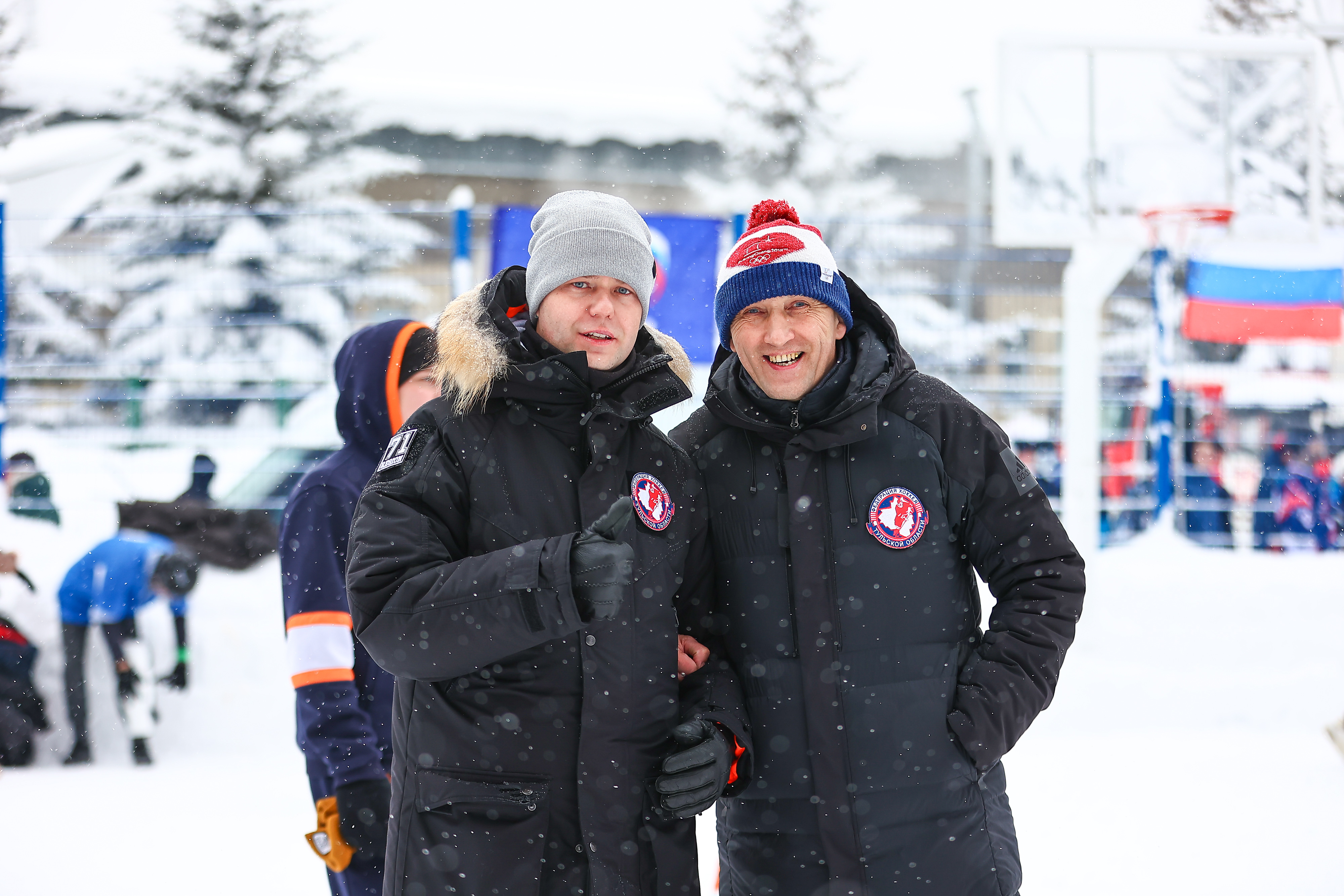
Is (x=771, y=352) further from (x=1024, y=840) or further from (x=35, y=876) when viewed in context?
(x=35, y=876)

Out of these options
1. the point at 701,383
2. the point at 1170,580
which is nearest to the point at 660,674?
the point at 701,383

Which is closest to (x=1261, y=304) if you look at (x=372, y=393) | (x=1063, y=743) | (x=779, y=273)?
(x=1063, y=743)

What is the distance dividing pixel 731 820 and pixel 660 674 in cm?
43

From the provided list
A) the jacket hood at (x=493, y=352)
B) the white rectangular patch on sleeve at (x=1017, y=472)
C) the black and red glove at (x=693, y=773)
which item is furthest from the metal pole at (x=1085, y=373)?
the black and red glove at (x=693, y=773)

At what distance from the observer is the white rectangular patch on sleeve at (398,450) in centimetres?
139

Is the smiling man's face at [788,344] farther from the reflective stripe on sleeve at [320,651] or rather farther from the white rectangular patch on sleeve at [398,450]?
the reflective stripe on sleeve at [320,651]

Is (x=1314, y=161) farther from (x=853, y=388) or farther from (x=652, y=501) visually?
(x=652, y=501)

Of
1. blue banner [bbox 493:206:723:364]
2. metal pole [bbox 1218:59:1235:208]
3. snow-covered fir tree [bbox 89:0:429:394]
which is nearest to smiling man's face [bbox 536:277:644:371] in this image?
blue banner [bbox 493:206:723:364]

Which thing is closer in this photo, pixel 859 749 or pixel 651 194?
pixel 859 749

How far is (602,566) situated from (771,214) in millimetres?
947

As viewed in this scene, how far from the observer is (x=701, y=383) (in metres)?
6.54

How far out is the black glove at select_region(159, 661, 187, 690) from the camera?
509 centimetres

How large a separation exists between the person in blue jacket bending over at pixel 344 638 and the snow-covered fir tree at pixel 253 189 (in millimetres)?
4994

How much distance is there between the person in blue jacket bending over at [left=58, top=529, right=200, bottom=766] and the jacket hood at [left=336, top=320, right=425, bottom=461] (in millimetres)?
3348
